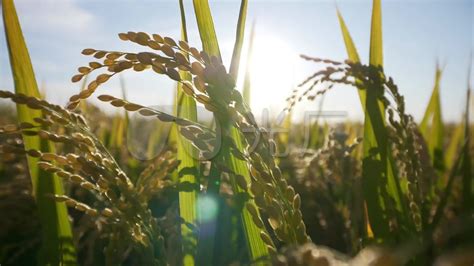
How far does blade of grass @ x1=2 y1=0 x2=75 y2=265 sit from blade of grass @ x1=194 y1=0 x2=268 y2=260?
0.52 metres

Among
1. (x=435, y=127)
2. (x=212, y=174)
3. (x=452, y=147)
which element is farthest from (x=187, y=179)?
(x=452, y=147)

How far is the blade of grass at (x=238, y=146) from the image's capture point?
1.08 meters

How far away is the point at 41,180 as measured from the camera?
128 centimetres

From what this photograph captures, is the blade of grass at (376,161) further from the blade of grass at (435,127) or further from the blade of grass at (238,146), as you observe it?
the blade of grass at (435,127)

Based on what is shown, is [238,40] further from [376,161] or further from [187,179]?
[376,161]

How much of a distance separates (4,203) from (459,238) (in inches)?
73.3

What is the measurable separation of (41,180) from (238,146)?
22.5 inches

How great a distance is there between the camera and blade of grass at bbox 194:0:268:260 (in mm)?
1078

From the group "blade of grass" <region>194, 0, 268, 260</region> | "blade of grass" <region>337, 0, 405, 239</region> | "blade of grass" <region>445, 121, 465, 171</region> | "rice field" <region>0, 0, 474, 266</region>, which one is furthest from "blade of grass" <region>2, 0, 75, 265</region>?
"blade of grass" <region>445, 121, 465, 171</region>

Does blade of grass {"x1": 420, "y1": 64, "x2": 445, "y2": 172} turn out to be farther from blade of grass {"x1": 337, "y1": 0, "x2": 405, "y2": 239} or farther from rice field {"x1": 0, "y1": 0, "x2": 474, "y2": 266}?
blade of grass {"x1": 337, "y1": 0, "x2": 405, "y2": 239}

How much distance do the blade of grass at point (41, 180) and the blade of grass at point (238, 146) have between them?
0.52m

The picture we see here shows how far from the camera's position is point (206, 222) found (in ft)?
3.65

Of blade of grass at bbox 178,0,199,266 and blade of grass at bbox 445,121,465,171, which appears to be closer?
blade of grass at bbox 178,0,199,266

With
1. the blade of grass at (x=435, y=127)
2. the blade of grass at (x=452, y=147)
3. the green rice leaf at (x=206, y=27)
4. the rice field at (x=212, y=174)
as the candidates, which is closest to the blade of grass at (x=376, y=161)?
the rice field at (x=212, y=174)
